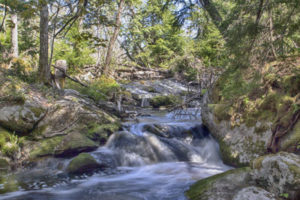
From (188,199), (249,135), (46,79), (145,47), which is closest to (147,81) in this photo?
(145,47)

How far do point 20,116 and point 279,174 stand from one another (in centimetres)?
625

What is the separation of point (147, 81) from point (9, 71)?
34.1ft

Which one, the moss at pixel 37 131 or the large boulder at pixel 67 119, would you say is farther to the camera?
the large boulder at pixel 67 119

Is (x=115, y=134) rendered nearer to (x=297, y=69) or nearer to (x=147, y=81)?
(x=297, y=69)

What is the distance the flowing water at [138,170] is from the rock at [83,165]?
205 millimetres

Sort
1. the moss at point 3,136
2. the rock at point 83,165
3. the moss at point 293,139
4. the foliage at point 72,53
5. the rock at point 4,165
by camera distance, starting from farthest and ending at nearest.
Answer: the foliage at point 72,53 → the moss at point 3,136 → the rock at point 83,165 → the rock at point 4,165 → the moss at point 293,139

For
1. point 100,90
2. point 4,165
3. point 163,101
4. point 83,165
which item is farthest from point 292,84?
point 163,101

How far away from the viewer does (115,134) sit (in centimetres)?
708

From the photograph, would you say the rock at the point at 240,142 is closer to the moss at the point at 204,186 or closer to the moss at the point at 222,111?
the moss at the point at 222,111

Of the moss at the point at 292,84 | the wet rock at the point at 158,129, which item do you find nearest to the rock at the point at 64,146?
the wet rock at the point at 158,129

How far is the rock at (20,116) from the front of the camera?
19.5ft

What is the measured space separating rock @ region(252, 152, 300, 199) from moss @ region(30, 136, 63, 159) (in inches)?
193

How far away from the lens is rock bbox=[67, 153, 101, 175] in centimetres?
525

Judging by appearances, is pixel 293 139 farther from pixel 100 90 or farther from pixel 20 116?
pixel 100 90
